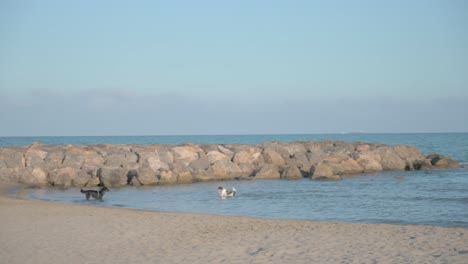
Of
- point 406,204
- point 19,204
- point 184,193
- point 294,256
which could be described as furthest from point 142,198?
point 294,256

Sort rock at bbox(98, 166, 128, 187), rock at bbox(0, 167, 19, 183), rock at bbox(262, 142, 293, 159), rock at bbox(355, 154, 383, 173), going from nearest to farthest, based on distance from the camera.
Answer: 1. rock at bbox(98, 166, 128, 187)
2. rock at bbox(0, 167, 19, 183)
3. rock at bbox(355, 154, 383, 173)
4. rock at bbox(262, 142, 293, 159)

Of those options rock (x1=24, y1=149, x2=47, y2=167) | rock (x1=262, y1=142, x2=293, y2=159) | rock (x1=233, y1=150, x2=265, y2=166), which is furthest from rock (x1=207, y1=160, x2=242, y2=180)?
rock (x1=24, y1=149, x2=47, y2=167)

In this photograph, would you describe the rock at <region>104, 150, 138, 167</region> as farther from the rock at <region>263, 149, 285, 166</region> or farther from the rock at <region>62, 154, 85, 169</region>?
the rock at <region>263, 149, 285, 166</region>

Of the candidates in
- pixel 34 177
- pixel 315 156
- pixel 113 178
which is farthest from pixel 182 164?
pixel 315 156

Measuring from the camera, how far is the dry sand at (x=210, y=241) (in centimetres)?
927

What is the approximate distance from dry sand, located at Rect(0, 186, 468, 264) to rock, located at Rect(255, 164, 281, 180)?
1232 centimetres

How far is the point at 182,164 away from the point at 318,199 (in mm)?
9273

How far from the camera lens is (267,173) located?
86.6ft

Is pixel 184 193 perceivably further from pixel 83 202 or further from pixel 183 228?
pixel 183 228

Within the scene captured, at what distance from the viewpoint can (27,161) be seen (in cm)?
2562

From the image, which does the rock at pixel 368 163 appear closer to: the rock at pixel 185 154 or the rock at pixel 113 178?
the rock at pixel 185 154

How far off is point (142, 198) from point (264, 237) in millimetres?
9255

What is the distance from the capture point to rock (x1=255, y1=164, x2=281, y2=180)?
86.6ft

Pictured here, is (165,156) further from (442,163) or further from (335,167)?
(442,163)
